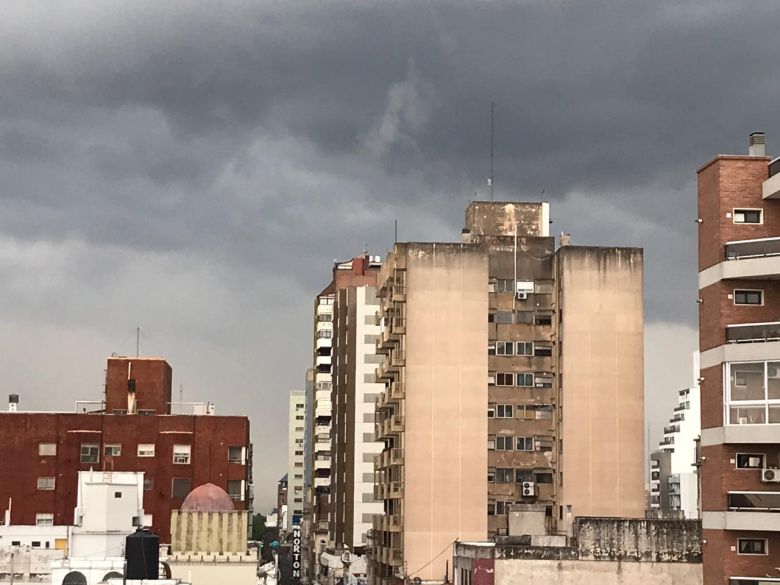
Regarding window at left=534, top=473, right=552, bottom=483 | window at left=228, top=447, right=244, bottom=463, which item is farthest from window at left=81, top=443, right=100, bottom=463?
window at left=534, top=473, right=552, bottom=483

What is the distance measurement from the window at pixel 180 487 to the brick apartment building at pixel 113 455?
4 cm

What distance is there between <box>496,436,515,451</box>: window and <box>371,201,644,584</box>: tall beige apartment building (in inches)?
3.0

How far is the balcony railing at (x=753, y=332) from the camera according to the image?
55906 millimetres

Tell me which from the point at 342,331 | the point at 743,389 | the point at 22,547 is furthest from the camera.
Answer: the point at 342,331

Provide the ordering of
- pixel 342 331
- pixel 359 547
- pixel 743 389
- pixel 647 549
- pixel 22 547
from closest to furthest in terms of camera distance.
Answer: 1. pixel 743 389
2. pixel 647 549
3. pixel 22 547
4. pixel 359 547
5. pixel 342 331

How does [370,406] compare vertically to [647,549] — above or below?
above

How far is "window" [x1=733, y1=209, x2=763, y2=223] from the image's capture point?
191 feet

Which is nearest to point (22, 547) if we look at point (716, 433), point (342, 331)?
point (716, 433)

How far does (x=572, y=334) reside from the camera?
339ft

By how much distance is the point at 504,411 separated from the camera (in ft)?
346

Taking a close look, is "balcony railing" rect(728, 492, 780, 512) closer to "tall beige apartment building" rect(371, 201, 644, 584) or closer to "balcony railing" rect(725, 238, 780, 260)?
"balcony railing" rect(725, 238, 780, 260)

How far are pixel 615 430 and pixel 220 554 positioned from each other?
30.6 meters

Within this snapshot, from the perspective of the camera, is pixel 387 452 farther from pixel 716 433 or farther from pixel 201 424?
pixel 716 433

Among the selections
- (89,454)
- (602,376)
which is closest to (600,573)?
(602,376)
